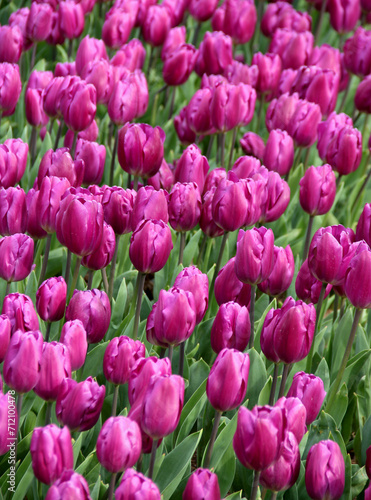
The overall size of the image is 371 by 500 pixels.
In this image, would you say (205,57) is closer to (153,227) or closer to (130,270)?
(130,270)

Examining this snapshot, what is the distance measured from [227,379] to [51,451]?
0.32 metres

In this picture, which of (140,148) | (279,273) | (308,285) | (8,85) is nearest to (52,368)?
(279,273)

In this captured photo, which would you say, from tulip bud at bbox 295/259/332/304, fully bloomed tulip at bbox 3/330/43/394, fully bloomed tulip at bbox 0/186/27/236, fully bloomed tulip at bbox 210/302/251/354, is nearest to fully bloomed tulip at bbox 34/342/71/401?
fully bloomed tulip at bbox 3/330/43/394

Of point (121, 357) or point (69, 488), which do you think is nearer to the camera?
point (69, 488)

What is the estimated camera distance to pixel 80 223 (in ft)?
5.03

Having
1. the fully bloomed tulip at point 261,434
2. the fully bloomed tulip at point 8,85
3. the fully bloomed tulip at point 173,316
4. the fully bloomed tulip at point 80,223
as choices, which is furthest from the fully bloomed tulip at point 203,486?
the fully bloomed tulip at point 8,85

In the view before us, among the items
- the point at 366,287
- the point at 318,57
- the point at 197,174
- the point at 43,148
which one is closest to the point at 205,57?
the point at 318,57

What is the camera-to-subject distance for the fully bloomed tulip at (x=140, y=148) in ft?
6.44

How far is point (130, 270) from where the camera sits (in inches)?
85.2

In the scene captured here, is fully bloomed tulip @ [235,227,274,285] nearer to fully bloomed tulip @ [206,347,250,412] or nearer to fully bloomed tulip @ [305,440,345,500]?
fully bloomed tulip @ [206,347,250,412]

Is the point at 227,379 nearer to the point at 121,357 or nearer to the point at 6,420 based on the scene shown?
the point at 121,357

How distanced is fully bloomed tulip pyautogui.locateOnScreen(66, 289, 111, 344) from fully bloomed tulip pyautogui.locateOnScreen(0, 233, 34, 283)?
0.54ft

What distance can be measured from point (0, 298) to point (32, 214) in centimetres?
27

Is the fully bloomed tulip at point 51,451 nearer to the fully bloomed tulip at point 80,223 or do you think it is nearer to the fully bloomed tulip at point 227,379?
the fully bloomed tulip at point 227,379
